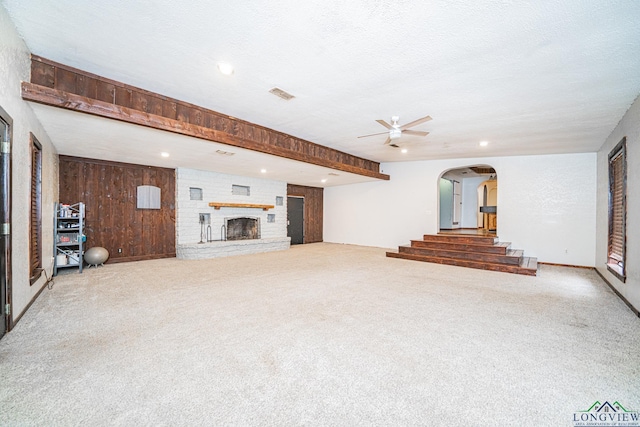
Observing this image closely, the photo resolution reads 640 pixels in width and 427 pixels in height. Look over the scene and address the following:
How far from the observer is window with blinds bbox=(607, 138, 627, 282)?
4.31 metres

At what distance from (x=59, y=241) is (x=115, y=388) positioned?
5076 millimetres

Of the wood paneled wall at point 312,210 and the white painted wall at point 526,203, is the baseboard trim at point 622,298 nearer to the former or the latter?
the white painted wall at point 526,203

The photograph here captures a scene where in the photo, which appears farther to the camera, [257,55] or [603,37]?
[257,55]

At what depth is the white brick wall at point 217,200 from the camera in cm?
742

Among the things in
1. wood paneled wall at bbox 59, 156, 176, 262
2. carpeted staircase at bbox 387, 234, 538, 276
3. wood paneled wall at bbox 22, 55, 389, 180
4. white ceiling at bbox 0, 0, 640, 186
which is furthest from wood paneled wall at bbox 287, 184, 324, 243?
white ceiling at bbox 0, 0, 640, 186

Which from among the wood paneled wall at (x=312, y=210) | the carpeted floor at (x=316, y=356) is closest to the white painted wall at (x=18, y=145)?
the carpeted floor at (x=316, y=356)

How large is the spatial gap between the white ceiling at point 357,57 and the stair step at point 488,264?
8.58 ft

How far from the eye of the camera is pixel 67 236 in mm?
5531

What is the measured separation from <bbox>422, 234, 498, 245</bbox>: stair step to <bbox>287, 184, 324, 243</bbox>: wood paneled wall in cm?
457

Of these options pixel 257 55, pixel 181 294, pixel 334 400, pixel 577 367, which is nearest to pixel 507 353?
pixel 577 367

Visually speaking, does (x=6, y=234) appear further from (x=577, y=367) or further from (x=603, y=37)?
(x=603, y=37)

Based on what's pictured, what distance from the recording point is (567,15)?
216cm

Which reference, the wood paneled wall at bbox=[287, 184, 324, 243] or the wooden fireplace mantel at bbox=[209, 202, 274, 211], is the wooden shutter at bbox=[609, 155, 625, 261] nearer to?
the wooden fireplace mantel at bbox=[209, 202, 274, 211]

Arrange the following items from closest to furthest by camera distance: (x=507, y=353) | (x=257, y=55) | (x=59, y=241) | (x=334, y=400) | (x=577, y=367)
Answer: (x=334, y=400)
(x=577, y=367)
(x=507, y=353)
(x=257, y=55)
(x=59, y=241)
